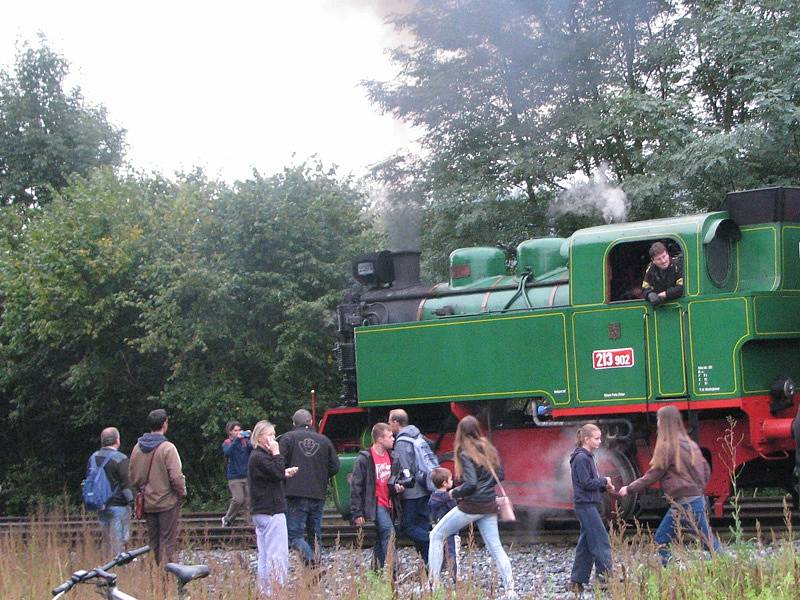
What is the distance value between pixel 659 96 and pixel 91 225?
393 inches

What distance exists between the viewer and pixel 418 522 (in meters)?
8.91

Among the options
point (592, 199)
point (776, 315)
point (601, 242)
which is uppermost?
point (592, 199)

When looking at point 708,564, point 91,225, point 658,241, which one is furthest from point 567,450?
point 91,225

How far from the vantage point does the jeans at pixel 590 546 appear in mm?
7630

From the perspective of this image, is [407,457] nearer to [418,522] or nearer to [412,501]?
[412,501]

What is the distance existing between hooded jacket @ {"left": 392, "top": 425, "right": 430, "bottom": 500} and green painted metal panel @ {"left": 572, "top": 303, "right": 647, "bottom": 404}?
7.47 ft

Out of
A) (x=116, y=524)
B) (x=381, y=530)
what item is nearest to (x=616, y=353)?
(x=381, y=530)

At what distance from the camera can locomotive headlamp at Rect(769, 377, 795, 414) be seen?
32.0ft

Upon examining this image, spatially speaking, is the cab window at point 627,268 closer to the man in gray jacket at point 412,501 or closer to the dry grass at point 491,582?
the man in gray jacket at point 412,501

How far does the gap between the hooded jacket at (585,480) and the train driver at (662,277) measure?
2538 millimetres

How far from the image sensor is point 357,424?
1308cm

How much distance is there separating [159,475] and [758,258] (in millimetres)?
5684

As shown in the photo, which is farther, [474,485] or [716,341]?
[716,341]

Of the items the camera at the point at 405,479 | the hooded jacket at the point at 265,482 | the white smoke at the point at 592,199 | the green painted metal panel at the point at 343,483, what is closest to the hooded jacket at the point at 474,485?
the camera at the point at 405,479
